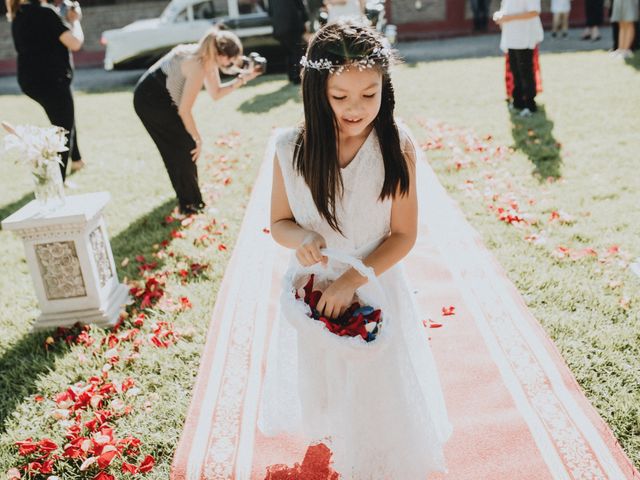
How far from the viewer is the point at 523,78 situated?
6.31 m

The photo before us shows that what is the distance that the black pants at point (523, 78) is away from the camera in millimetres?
6156

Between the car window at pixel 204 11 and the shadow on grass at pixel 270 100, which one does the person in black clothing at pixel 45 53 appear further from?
the car window at pixel 204 11

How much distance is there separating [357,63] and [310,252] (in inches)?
22.5

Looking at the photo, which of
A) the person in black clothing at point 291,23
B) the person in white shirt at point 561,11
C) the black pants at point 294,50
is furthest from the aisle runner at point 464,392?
the person in white shirt at point 561,11

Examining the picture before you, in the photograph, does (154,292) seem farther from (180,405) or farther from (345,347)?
(345,347)

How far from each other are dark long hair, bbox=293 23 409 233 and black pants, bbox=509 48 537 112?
5.30m

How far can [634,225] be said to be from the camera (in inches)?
146

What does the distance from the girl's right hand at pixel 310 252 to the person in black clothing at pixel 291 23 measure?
8118 millimetres

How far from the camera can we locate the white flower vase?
3.03 m

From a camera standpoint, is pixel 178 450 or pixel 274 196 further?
pixel 178 450

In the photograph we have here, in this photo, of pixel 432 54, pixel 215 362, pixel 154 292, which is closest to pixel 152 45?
pixel 432 54

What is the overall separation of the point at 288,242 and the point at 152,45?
10880mm

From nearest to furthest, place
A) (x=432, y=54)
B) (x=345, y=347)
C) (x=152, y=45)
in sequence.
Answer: (x=345, y=347)
(x=152, y=45)
(x=432, y=54)

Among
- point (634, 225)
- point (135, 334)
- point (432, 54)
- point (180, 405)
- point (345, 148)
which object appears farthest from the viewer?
point (432, 54)
